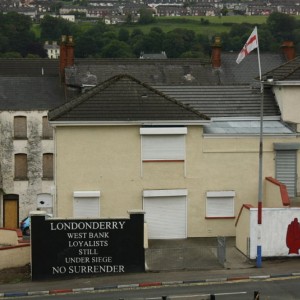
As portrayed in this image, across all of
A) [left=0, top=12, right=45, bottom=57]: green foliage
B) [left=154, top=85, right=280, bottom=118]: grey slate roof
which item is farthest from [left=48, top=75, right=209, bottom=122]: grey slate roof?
[left=0, top=12, right=45, bottom=57]: green foliage

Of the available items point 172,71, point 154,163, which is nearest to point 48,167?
point 172,71

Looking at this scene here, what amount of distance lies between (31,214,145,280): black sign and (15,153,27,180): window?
26.4 meters

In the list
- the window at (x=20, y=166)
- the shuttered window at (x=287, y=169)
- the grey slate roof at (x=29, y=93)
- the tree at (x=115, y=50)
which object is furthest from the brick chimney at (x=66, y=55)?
the tree at (x=115, y=50)

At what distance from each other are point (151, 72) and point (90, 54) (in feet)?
358

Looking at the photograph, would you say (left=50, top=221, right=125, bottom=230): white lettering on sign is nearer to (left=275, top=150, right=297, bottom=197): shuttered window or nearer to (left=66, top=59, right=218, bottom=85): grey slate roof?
(left=275, top=150, right=297, bottom=197): shuttered window

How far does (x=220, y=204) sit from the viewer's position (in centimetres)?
3375

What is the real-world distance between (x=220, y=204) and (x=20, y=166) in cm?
2394

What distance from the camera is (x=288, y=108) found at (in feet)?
116

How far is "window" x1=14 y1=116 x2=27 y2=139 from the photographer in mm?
53594

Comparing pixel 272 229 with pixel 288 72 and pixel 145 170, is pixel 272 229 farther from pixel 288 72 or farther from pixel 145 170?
pixel 288 72

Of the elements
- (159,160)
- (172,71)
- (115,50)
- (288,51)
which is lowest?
(159,160)

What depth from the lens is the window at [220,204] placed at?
33.6 metres

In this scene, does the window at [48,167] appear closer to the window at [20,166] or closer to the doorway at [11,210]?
the window at [20,166]

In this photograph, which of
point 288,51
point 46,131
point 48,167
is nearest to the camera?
point 46,131
